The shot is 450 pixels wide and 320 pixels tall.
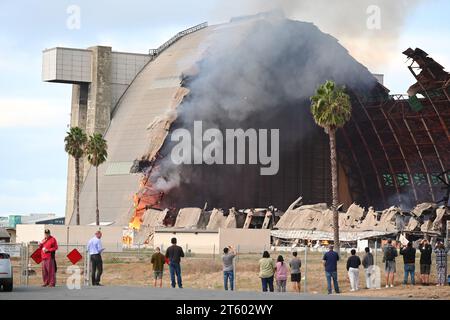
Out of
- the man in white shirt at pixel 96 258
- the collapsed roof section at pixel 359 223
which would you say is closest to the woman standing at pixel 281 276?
the man in white shirt at pixel 96 258

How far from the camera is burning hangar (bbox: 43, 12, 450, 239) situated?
376 feet

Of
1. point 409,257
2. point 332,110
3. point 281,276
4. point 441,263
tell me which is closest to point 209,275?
point 409,257

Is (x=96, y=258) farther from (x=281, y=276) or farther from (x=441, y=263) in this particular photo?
(x=441, y=263)

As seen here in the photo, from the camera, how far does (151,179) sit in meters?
115

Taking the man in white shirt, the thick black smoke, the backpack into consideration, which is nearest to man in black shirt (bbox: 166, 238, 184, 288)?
the man in white shirt

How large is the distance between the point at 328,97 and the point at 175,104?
1369 inches

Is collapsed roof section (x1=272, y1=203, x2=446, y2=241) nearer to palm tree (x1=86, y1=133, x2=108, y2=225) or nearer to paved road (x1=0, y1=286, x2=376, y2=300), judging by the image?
palm tree (x1=86, y1=133, x2=108, y2=225)

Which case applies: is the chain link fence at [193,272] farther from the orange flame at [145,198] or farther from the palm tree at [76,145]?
the palm tree at [76,145]

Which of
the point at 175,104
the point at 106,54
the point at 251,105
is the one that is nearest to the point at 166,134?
the point at 175,104

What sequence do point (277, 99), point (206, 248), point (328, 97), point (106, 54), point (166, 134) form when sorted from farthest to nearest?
1. point (106, 54)
2. point (277, 99)
3. point (166, 134)
4. point (206, 248)
5. point (328, 97)

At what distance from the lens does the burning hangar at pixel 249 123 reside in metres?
115

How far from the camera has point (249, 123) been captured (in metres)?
120
